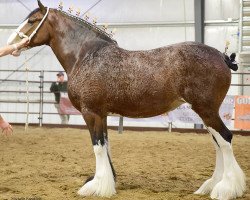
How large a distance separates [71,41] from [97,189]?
1921 mm

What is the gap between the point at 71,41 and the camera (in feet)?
17.0

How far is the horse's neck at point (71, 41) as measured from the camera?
512cm

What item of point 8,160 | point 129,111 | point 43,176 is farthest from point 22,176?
point 129,111

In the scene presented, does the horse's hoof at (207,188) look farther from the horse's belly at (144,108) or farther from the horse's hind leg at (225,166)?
the horse's belly at (144,108)

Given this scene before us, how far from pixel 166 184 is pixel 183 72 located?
5.45 ft

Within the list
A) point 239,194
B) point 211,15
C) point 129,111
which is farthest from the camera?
point 211,15

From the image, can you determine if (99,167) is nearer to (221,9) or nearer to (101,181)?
(101,181)

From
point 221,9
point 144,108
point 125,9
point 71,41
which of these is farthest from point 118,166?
point 125,9

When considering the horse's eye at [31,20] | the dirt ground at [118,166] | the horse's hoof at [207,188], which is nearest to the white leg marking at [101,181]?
the dirt ground at [118,166]

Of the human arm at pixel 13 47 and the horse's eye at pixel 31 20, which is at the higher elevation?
the horse's eye at pixel 31 20

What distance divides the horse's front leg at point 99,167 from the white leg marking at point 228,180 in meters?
1.22

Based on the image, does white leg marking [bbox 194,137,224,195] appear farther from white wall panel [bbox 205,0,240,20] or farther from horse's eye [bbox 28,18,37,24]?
white wall panel [bbox 205,0,240,20]

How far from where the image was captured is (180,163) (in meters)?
7.03

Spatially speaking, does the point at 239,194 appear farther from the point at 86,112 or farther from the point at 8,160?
the point at 8,160
